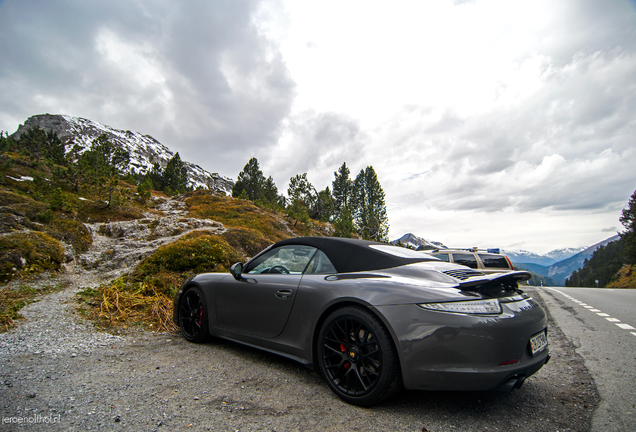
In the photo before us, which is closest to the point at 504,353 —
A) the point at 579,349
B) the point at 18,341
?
the point at 579,349

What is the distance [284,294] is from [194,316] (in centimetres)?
162

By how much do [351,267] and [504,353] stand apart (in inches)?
45.8

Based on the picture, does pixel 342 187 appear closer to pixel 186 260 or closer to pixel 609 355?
pixel 186 260

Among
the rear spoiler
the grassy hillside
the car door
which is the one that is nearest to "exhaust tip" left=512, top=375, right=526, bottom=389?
the rear spoiler

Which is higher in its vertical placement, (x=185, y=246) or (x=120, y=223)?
(x=120, y=223)

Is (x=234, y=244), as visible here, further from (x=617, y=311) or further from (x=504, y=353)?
(x=617, y=311)

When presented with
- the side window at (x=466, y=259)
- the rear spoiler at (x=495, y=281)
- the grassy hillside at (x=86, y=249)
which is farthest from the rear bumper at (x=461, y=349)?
the side window at (x=466, y=259)

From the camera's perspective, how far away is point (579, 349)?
3.52 m

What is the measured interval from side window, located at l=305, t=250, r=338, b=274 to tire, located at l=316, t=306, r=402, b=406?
398 millimetres

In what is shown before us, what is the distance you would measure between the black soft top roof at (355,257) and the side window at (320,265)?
3 centimetres

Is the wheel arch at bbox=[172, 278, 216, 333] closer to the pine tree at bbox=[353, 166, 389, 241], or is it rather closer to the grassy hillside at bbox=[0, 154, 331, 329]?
the grassy hillside at bbox=[0, 154, 331, 329]

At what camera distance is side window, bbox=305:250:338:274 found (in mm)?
2526

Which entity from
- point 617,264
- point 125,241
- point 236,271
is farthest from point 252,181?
point 617,264

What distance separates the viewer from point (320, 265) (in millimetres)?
2602
